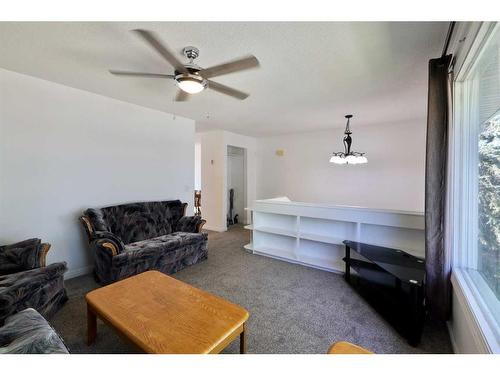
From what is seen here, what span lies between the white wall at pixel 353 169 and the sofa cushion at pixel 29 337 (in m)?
5.21

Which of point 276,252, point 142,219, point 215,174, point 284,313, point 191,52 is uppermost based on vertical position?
point 191,52

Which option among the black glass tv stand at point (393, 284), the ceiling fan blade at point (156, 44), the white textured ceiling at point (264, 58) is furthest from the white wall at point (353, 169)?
the ceiling fan blade at point (156, 44)

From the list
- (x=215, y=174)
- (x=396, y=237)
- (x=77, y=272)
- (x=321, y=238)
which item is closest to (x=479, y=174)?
(x=396, y=237)

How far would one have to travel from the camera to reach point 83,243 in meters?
3.11

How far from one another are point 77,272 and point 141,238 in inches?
34.8

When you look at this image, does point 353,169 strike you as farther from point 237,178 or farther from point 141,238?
point 141,238

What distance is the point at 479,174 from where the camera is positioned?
5.43 feet

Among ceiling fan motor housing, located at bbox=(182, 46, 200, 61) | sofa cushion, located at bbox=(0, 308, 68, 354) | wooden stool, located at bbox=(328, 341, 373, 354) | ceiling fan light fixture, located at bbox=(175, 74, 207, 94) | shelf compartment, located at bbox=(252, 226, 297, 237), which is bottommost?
shelf compartment, located at bbox=(252, 226, 297, 237)

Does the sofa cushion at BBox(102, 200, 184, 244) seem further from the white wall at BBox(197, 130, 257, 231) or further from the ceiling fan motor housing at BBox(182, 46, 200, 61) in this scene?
the ceiling fan motor housing at BBox(182, 46, 200, 61)

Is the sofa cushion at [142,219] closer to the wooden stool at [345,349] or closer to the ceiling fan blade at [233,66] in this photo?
the ceiling fan blade at [233,66]

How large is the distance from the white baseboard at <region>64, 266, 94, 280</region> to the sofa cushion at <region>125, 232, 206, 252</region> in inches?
29.0

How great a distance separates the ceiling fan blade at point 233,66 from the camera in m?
1.62

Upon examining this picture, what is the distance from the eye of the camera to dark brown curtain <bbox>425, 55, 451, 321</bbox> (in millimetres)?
1748

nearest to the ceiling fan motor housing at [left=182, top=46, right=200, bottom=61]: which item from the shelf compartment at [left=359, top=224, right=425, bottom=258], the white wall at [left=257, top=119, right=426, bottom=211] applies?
the shelf compartment at [left=359, top=224, right=425, bottom=258]
